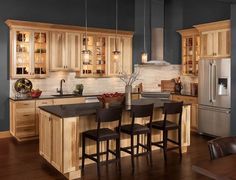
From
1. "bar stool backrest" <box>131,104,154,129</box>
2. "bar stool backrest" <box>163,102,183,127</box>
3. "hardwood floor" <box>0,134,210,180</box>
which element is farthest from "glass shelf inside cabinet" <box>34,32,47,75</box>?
"bar stool backrest" <box>163,102,183,127</box>

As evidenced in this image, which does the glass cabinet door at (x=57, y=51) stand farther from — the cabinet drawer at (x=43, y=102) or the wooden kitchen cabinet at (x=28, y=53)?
the cabinet drawer at (x=43, y=102)

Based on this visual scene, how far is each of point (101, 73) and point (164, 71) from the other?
218 centimetres

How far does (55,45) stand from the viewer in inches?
281

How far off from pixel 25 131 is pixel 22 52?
1.86m

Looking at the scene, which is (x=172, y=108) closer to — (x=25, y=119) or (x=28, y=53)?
(x=25, y=119)

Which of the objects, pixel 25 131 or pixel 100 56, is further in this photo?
pixel 100 56

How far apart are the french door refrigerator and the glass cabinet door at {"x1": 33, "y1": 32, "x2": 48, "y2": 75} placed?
382cm

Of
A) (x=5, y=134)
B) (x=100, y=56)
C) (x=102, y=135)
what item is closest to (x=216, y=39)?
(x=100, y=56)

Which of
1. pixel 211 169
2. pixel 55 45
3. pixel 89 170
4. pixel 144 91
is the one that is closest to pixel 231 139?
pixel 211 169

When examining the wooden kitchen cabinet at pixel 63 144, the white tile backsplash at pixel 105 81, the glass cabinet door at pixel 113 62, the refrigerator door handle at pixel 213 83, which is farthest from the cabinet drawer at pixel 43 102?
the refrigerator door handle at pixel 213 83

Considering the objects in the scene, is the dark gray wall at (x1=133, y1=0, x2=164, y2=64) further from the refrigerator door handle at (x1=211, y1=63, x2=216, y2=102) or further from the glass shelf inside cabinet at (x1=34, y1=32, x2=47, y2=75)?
the glass shelf inside cabinet at (x1=34, y1=32, x2=47, y2=75)

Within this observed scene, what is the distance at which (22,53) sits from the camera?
680cm

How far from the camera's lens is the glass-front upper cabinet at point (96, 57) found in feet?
25.2

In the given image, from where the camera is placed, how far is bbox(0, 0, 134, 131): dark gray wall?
22.3ft
